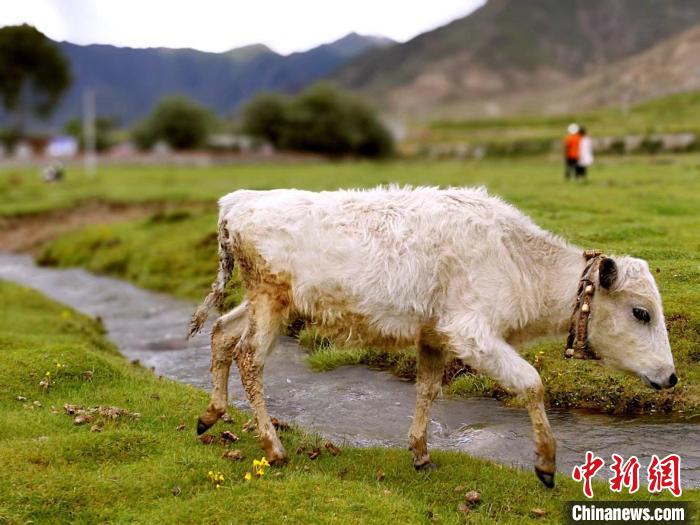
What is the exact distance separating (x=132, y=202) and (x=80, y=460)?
28.1 meters

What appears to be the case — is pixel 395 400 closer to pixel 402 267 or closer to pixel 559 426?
pixel 559 426

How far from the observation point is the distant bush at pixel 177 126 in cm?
8469

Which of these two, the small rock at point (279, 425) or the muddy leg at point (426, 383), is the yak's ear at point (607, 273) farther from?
the small rock at point (279, 425)

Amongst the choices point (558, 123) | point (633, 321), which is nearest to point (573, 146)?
point (633, 321)

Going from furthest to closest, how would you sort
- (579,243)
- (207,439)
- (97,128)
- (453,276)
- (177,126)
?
(97,128)
(177,126)
(579,243)
(207,439)
(453,276)

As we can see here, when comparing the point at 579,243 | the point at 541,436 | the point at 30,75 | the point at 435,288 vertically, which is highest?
the point at 30,75

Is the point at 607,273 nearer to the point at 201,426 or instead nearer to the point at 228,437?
the point at 228,437

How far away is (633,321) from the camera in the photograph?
276 inches

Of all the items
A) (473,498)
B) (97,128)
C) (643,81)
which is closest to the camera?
(473,498)

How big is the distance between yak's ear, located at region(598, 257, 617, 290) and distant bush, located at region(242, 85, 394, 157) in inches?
2855

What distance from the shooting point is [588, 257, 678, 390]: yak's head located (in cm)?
696

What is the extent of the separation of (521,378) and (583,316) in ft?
2.90

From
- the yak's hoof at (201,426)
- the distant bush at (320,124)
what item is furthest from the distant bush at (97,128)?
the yak's hoof at (201,426)

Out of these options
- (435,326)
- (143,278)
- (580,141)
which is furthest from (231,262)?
(580,141)
